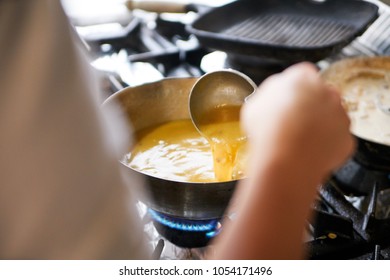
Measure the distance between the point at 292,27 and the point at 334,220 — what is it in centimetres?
63

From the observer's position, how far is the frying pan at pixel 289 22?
3.57 feet

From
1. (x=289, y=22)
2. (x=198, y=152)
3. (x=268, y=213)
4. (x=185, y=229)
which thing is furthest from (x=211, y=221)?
(x=289, y=22)

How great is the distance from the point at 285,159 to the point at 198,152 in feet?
1.41

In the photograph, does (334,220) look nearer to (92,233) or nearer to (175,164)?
(175,164)

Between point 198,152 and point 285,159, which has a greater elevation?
point 285,159

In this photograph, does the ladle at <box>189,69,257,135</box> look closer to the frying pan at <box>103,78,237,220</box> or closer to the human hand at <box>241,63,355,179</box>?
the frying pan at <box>103,78,237,220</box>

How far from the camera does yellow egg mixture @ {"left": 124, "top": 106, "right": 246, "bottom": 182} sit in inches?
28.6

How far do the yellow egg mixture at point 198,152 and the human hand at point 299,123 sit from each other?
0.91ft

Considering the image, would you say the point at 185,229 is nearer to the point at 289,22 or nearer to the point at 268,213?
the point at 268,213

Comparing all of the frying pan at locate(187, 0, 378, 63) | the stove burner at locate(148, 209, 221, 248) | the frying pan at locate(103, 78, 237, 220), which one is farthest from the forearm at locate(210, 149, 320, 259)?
the frying pan at locate(187, 0, 378, 63)

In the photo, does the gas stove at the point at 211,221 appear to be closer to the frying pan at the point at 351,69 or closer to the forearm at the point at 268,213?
the frying pan at the point at 351,69

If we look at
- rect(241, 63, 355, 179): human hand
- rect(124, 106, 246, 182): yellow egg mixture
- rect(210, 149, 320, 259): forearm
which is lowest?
rect(124, 106, 246, 182): yellow egg mixture

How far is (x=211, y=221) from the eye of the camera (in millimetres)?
708

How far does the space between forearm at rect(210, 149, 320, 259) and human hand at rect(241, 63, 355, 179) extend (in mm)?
11
